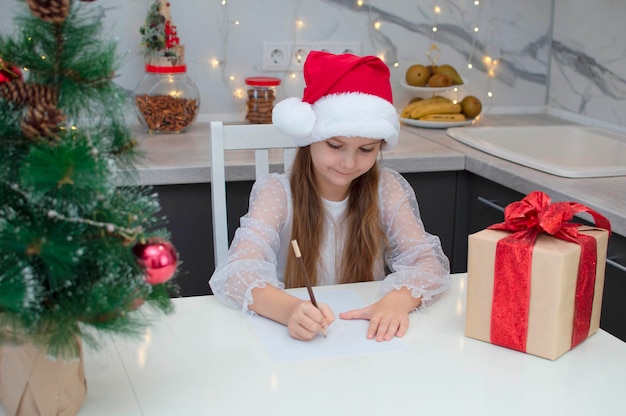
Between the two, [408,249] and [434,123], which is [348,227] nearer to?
[408,249]

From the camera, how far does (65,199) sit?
792 mm

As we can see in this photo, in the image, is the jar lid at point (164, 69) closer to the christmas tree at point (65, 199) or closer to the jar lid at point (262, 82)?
the jar lid at point (262, 82)

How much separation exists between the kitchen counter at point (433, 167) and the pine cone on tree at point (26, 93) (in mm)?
959

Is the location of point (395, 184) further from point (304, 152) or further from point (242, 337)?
point (242, 337)

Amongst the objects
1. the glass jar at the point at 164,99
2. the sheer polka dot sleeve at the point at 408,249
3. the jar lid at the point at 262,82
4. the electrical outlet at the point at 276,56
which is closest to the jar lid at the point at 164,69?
the glass jar at the point at 164,99

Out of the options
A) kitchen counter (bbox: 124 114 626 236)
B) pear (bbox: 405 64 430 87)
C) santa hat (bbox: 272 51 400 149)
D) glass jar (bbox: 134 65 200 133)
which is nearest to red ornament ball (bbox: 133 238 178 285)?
santa hat (bbox: 272 51 400 149)

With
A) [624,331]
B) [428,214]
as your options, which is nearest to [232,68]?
[428,214]

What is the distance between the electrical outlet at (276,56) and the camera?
254 centimetres

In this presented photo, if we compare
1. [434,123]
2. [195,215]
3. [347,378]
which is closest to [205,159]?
[195,215]

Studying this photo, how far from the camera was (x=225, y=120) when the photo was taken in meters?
2.58

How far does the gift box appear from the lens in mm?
1083

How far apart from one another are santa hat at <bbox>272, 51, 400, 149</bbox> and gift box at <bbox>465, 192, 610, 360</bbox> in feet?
1.31

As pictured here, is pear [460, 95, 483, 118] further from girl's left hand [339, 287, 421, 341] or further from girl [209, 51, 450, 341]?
girl's left hand [339, 287, 421, 341]

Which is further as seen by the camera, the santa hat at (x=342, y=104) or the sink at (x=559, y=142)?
the sink at (x=559, y=142)
